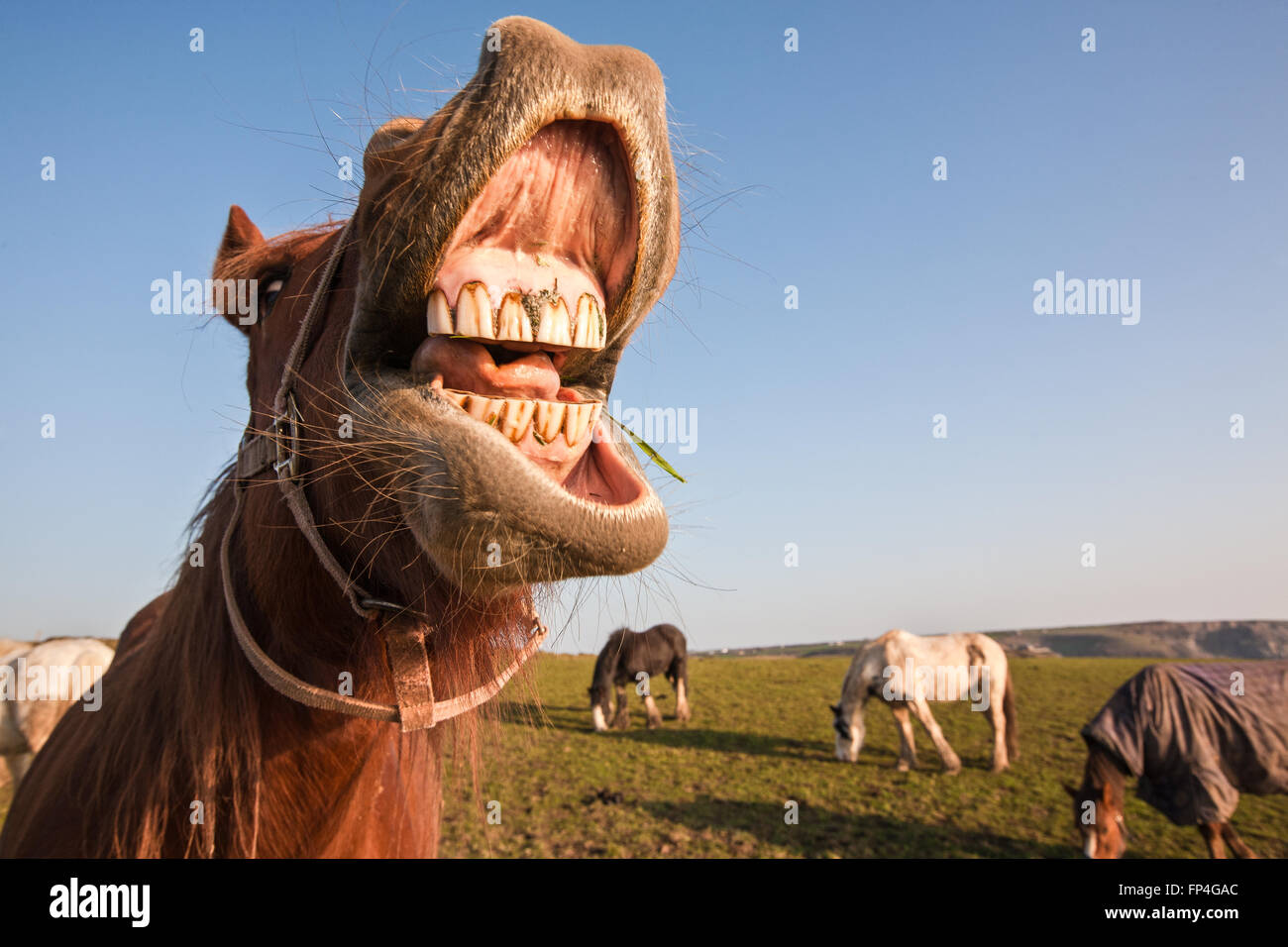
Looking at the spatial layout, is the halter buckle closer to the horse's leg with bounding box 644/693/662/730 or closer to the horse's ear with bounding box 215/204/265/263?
the horse's ear with bounding box 215/204/265/263

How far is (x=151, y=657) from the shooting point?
187cm

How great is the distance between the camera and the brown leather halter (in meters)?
1.33

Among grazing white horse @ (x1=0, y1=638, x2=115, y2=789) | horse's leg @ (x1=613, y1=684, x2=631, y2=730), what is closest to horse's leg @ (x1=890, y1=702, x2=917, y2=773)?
horse's leg @ (x1=613, y1=684, x2=631, y2=730)

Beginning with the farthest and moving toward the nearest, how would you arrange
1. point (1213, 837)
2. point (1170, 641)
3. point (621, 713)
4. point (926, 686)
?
1. point (1170, 641)
2. point (621, 713)
3. point (926, 686)
4. point (1213, 837)

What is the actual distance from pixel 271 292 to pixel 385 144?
84 cm

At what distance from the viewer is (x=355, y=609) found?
1.32 m

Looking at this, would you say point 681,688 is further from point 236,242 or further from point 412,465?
point 412,465

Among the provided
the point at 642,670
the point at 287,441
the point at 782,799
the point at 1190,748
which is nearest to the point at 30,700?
the point at 287,441

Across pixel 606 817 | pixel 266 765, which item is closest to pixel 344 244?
pixel 266 765

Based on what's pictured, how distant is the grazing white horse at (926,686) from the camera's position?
46.2 ft

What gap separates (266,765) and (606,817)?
9713 mm

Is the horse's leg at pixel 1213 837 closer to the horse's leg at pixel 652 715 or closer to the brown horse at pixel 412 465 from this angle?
the brown horse at pixel 412 465

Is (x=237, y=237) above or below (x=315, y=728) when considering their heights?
above
